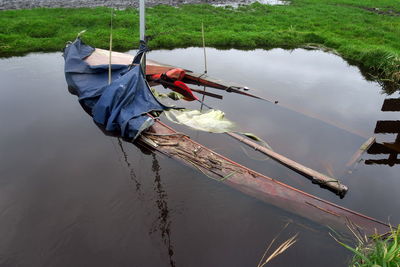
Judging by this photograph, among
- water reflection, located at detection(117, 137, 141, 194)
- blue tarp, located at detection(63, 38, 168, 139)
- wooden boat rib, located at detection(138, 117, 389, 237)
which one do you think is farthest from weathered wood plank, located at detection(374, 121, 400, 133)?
water reflection, located at detection(117, 137, 141, 194)

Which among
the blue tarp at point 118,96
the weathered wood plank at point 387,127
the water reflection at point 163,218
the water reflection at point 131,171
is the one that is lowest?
the water reflection at point 163,218

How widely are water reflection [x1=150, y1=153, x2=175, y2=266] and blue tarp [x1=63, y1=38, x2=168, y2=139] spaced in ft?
5.37

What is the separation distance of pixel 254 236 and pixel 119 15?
17.5 metres

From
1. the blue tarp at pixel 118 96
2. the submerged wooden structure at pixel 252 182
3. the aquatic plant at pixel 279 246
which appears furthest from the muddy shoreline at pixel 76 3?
the aquatic plant at pixel 279 246

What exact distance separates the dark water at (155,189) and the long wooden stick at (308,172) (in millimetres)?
224

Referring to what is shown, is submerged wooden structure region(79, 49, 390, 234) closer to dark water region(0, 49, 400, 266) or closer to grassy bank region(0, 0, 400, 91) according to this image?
dark water region(0, 49, 400, 266)

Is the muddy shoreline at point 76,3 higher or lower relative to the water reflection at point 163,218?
higher

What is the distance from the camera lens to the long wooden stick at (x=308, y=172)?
6.05m

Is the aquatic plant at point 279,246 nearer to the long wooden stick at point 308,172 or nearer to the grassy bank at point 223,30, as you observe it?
the long wooden stick at point 308,172

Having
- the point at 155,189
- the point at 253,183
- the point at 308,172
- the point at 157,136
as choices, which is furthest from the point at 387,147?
the point at 155,189

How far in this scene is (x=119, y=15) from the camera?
744 inches

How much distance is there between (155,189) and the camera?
6.20 metres

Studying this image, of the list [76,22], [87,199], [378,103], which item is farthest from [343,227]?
[76,22]

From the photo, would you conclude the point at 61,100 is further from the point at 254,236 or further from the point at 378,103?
the point at 378,103
